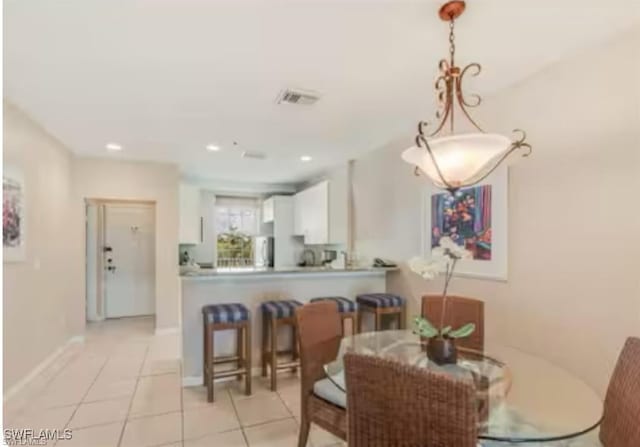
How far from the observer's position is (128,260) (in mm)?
6281

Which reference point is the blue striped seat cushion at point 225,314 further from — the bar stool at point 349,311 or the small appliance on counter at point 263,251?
the small appliance on counter at point 263,251

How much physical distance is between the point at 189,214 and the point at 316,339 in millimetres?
4614

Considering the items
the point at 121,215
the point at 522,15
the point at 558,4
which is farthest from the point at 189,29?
the point at 121,215

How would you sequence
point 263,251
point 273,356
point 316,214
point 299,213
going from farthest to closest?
point 263,251 < point 299,213 < point 316,214 < point 273,356

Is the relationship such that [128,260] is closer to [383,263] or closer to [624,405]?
[383,263]

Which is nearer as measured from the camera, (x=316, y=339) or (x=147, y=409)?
(x=316, y=339)

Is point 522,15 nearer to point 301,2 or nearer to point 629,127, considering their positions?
point 629,127

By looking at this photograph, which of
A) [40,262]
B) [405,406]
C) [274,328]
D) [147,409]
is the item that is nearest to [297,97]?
[274,328]

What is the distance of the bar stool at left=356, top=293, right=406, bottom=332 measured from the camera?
3748 millimetres

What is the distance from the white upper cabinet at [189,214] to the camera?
20.4 ft

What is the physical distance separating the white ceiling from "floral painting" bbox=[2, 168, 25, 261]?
65cm

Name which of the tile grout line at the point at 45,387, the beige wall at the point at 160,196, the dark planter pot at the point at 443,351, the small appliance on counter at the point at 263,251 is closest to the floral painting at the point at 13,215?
the tile grout line at the point at 45,387

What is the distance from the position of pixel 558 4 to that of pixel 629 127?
2.65 feet

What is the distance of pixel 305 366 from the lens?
2.22 metres
